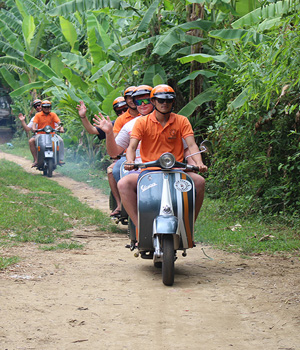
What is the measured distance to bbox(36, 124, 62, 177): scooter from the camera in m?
15.1

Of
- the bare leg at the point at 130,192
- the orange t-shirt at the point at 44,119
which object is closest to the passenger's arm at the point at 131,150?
the bare leg at the point at 130,192

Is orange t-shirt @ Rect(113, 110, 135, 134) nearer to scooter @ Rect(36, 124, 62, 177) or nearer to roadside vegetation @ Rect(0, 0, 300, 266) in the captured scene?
roadside vegetation @ Rect(0, 0, 300, 266)

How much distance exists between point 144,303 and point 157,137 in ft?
5.79

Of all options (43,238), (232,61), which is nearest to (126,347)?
(43,238)

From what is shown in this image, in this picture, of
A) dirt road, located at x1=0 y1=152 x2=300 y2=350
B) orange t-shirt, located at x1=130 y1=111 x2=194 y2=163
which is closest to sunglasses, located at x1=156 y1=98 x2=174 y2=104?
orange t-shirt, located at x1=130 y1=111 x2=194 y2=163

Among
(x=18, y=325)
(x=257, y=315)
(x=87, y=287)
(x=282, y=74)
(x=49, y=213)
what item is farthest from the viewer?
(x=49, y=213)

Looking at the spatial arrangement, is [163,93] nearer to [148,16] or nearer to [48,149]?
[148,16]

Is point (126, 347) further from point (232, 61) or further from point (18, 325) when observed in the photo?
Result: point (232, 61)

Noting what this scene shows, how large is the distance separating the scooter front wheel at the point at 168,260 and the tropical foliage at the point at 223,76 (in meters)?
1.81

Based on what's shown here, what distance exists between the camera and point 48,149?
15.1 m

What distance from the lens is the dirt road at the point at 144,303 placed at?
3.81 m

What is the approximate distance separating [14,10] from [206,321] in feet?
67.7

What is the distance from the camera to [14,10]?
74.3 feet

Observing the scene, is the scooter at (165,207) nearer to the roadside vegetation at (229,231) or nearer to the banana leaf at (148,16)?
the roadside vegetation at (229,231)
